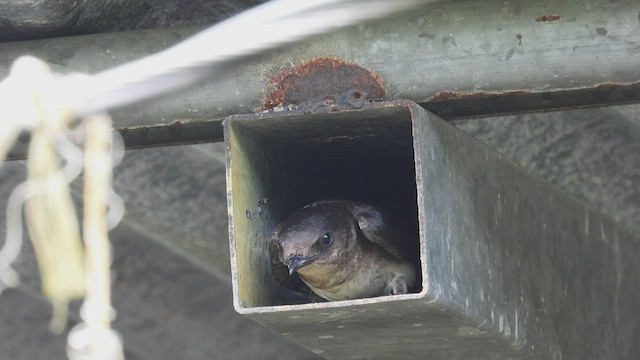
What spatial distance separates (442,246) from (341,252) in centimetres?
102

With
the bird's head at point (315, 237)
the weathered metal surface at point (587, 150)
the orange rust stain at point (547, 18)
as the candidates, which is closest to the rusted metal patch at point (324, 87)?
the orange rust stain at point (547, 18)

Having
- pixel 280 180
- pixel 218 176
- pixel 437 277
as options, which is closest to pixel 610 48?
pixel 437 277

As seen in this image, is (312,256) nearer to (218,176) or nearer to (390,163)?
(390,163)

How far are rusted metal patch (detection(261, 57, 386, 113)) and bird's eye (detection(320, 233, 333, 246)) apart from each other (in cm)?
78

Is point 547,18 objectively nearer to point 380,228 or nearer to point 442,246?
point 442,246

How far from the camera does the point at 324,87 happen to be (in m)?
2.64

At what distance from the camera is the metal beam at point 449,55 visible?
2.55 metres

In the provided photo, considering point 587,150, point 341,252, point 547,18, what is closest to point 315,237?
point 341,252

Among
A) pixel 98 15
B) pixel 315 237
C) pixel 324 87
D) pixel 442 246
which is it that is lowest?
pixel 442 246

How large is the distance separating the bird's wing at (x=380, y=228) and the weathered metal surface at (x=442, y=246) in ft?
0.33

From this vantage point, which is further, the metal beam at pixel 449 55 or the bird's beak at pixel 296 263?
the bird's beak at pixel 296 263

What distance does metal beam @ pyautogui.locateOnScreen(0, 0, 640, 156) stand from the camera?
255 cm

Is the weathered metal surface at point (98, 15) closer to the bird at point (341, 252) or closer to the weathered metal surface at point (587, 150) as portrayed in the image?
the bird at point (341, 252)

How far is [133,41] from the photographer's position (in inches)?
107
